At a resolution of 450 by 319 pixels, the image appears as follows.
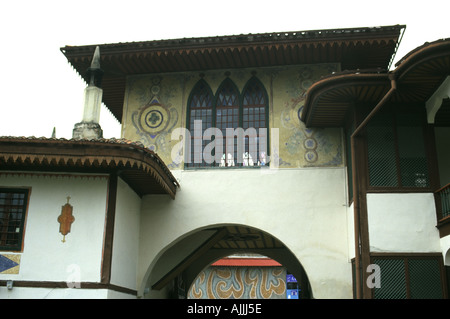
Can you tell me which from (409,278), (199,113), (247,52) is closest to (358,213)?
(409,278)

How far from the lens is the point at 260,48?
1091cm

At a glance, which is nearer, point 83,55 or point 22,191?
point 22,191

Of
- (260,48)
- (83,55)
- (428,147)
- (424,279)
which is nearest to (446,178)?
(428,147)

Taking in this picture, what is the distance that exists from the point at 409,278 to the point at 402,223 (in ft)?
2.91

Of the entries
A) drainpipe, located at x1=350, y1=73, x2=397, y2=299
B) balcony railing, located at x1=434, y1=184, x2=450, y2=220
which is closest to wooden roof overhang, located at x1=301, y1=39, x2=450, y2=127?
drainpipe, located at x1=350, y1=73, x2=397, y2=299

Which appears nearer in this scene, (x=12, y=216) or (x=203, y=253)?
(x=12, y=216)

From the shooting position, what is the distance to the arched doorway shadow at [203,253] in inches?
475

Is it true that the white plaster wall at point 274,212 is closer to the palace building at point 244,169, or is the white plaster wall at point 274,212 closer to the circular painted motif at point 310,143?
the palace building at point 244,169

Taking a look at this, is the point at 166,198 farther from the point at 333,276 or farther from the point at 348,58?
the point at 348,58

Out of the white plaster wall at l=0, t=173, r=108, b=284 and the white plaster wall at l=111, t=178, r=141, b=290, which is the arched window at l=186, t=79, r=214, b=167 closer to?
the white plaster wall at l=111, t=178, r=141, b=290

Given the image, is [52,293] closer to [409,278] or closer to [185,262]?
[185,262]

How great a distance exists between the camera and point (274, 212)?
1081cm

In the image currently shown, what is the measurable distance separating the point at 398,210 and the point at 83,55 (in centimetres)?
680

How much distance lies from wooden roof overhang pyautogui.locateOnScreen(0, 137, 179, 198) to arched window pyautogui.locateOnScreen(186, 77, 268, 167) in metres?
2.22
